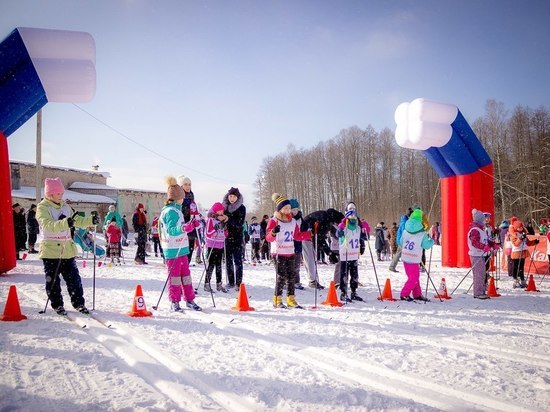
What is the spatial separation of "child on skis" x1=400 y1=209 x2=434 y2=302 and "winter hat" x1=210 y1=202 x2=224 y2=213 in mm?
3859

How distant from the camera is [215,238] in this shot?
7.50m

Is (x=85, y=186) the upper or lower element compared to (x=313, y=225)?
upper

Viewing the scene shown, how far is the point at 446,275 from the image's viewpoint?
34.8 feet

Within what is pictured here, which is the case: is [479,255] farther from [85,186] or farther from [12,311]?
[85,186]

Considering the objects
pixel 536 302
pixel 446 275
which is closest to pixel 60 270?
pixel 536 302

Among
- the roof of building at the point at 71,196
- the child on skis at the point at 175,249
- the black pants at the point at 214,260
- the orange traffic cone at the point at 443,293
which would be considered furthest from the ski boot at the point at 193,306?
the roof of building at the point at 71,196

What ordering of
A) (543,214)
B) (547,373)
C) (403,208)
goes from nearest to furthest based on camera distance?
(547,373)
(543,214)
(403,208)

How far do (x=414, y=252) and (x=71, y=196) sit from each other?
113ft

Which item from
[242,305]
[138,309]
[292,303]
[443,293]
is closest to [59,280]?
[138,309]

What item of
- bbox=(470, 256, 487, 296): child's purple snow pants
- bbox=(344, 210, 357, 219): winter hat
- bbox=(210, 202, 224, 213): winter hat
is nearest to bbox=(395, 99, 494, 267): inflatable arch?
bbox=(470, 256, 487, 296): child's purple snow pants

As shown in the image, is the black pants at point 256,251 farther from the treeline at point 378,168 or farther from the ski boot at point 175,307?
the treeline at point 378,168

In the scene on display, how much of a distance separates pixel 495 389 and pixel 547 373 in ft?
2.66

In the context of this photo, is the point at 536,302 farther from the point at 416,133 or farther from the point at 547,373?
the point at 416,133

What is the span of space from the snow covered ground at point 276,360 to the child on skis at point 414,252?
969mm
